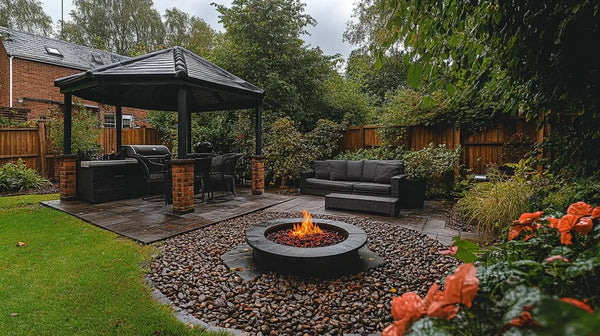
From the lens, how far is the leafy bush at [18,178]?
7.35 m

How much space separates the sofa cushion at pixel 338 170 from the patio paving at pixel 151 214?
4.89ft

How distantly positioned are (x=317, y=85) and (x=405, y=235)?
23.0 feet

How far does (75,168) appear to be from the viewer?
6.21 metres

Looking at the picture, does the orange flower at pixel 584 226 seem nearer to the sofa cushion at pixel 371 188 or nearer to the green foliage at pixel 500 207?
the green foliage at pixel 500 207

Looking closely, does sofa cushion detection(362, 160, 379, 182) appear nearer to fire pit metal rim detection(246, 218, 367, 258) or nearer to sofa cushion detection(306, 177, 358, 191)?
sofa cushion detection(306, 177, 358, 191)

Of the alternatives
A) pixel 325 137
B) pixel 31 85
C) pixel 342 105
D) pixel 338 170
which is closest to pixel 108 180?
pixel 338 170

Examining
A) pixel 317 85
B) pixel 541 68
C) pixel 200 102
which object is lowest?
pixel 541 68

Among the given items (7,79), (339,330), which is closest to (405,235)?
(339,330)

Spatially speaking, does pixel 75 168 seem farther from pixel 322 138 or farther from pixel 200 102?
pixel 322 138

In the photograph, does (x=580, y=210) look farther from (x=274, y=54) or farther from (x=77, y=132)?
(x=77, y=132)

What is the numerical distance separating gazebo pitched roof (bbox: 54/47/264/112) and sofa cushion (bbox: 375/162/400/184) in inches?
122

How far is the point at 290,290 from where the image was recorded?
98.9 inches

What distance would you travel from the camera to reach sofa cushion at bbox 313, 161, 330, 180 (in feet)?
25.0

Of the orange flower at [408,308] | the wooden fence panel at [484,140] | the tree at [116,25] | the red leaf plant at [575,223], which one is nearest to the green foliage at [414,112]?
the wooden fence panel at [484,140]
